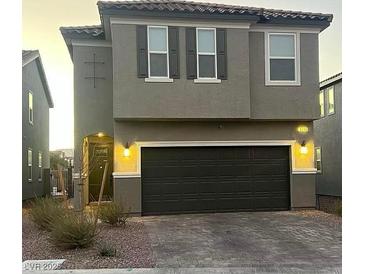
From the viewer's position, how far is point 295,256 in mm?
8273

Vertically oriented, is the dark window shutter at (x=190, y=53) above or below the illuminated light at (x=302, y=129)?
above

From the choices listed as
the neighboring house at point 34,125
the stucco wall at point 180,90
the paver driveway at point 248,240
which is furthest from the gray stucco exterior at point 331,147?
the neighboring house at point 34,125

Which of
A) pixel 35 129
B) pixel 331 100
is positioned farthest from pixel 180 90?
pixel 35 129

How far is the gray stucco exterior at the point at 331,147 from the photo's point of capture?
1927 cm

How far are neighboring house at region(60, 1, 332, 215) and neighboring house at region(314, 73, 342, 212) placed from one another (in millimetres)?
5273

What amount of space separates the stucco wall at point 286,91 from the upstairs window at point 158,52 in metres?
2.86

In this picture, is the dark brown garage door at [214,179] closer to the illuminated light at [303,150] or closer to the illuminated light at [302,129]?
the illuminated light at [303,150]

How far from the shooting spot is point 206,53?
44.0ft

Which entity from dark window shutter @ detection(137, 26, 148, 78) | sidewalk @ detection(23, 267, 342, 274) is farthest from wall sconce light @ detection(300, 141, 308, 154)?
sidewalk @ detection(23, 267, 342, 274)

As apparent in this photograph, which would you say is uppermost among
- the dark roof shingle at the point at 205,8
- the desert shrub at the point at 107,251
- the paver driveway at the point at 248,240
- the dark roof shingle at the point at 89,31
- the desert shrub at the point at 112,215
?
the dark roof shingle at the point at 205,8

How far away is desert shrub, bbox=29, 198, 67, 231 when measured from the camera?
995 centimetres

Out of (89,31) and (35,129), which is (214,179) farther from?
(35,129)

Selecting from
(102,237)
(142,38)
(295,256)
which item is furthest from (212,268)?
(142,38)
